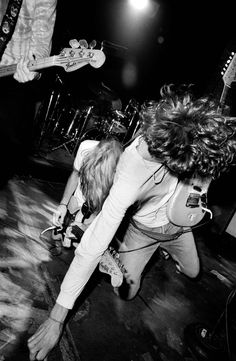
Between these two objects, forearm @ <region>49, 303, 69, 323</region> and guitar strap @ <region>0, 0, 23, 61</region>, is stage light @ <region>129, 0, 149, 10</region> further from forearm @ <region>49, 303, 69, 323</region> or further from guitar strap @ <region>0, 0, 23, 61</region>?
forearm @ <region>49, 303, 69, 323</region>

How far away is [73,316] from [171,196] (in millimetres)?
1318

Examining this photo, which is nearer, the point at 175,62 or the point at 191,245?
the point at 191,245

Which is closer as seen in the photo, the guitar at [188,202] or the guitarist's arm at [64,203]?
the guitar at [188,202]

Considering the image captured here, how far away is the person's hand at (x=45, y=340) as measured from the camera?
5.22 feet

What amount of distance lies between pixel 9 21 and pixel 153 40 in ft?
22.1

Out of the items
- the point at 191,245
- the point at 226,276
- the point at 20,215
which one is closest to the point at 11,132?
the point at 20,215

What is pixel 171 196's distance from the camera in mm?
2496

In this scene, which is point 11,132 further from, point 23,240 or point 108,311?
point 108,311

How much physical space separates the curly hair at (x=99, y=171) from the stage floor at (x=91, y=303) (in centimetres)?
79

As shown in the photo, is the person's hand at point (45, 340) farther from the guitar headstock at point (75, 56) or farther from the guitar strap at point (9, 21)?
the guitar strap at point (9, 21)

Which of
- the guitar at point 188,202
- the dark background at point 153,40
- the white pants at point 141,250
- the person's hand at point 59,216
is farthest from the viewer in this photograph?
the dark background at point 153,40

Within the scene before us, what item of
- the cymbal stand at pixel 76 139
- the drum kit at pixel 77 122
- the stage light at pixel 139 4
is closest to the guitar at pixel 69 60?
the drum kit at pixel 77 122

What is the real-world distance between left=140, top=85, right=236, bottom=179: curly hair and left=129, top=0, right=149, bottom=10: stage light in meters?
7.33

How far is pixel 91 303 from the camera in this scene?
2.41 meters
